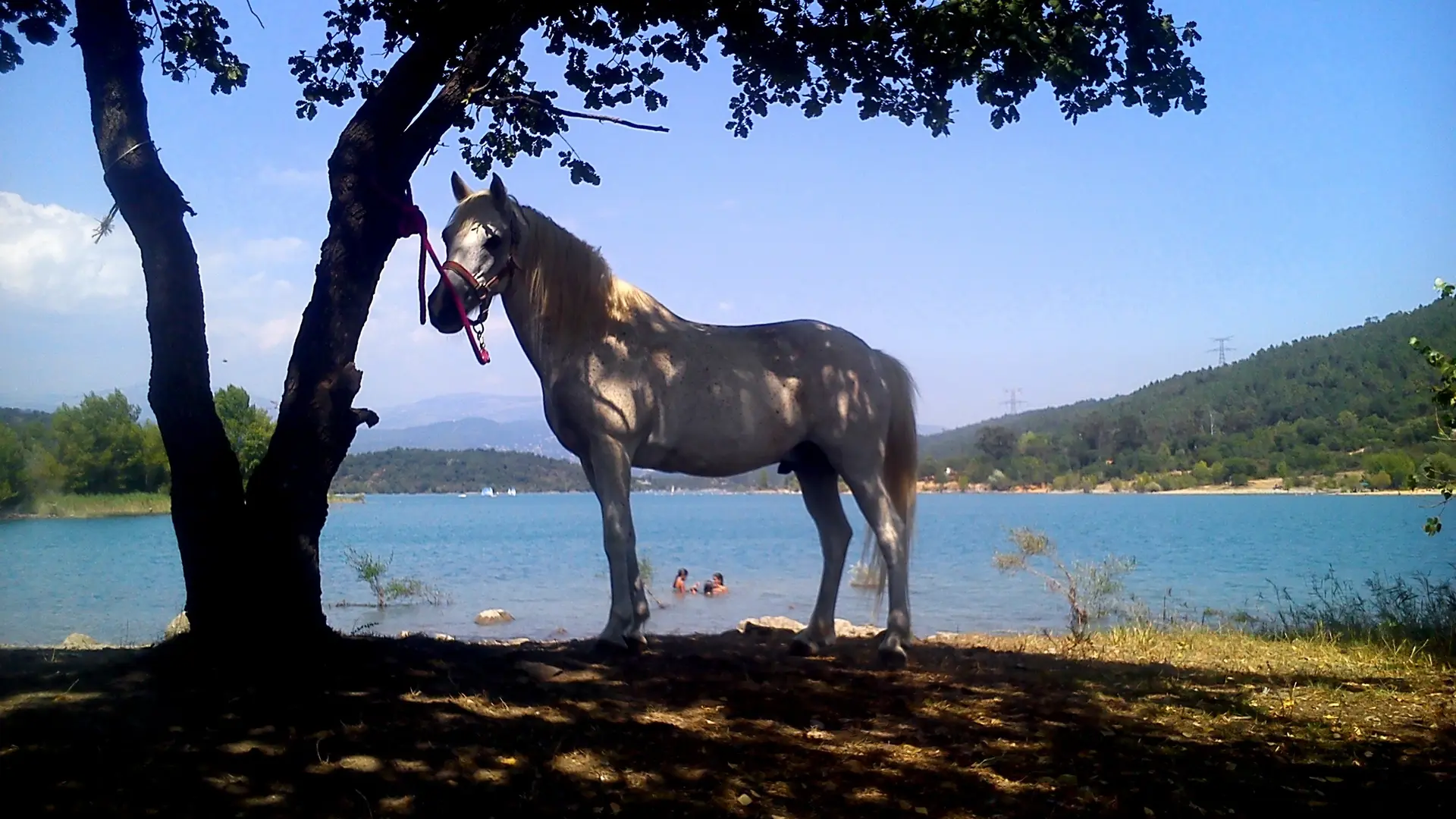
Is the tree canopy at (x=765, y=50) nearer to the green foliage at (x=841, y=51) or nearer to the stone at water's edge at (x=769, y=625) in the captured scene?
the green foliage at (x=841, y=51)

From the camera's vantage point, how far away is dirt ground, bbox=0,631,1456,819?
10.3 feet

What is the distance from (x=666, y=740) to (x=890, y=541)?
274 centimetres

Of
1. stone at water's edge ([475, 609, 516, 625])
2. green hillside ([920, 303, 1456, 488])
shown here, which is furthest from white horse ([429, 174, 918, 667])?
stone at water's edge ([475, 609, 516, 625])

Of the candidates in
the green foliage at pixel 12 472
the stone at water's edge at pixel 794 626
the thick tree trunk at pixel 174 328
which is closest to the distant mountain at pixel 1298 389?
the stone at water's edge at pixel 794 626

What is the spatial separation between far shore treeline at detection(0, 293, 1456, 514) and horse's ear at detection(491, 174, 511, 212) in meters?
1.95

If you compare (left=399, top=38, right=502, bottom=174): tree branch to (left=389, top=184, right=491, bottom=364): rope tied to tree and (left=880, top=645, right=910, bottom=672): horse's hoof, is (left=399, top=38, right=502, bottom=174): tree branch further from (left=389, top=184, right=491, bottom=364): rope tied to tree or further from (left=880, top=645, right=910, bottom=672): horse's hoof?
(left=880, top=645, right=910, bottom=672): horse's hoof

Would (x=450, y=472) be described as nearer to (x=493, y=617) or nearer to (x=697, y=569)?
(x=697, y=569)

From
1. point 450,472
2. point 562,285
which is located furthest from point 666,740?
point 450,472

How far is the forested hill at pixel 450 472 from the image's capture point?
7281 centimetres

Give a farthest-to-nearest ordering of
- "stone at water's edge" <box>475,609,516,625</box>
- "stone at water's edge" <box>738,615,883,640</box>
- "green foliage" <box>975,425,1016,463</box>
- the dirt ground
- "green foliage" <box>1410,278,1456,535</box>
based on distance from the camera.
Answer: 1. "green foliage" <box>975,425,1016,463</box>
2. "stone at water's edge" <box>475,609,516,625</box>
3. "stone at water's edge" <box>738,615,883,640</box>
4. "green foliage" <box>1410,278,1456,535</box>
5. the dirt ground

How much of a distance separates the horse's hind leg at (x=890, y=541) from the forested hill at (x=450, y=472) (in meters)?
64.3

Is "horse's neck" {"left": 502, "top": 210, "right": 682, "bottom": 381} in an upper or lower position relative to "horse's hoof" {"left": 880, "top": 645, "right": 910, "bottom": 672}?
upper

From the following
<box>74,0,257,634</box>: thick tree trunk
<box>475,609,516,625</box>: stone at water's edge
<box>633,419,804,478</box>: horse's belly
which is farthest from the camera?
<box>475,609,516,625</box>: stone at water's edge

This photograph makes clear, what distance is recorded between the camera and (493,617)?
17.1 metres
